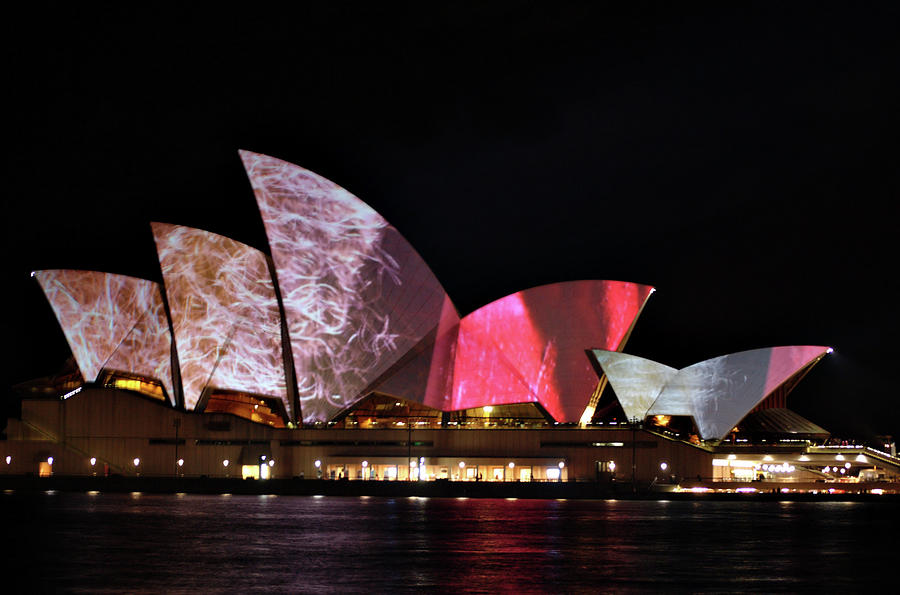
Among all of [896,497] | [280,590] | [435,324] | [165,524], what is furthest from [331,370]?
[280,590]

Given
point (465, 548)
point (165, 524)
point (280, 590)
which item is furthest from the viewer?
point (165, 524)

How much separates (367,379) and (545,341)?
34.5 feet

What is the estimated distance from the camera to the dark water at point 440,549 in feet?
90.7

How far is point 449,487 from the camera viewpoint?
211ft

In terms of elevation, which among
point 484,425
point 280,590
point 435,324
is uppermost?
point 435,324

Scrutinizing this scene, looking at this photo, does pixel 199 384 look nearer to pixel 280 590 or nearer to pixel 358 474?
pixel 358 474

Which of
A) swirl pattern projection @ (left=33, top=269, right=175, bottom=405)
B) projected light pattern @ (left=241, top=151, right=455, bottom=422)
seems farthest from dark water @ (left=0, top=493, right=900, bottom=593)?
swirl pattern projection @ (left=33, top=269, right=175, bottom=405)

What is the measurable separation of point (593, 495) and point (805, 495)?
11618 millimetres

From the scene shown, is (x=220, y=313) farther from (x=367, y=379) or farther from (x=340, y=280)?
(x=367, y=379)

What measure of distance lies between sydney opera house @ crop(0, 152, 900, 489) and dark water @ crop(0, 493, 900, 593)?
13.4m

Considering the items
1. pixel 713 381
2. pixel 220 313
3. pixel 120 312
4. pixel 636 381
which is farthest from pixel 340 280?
pixel 713 381

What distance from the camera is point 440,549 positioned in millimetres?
34094

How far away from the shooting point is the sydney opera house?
214 feet

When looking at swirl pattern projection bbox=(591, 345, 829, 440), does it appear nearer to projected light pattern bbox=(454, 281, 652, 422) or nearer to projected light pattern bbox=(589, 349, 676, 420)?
projected light pattern bbox=(589, 349, 676, 420)
